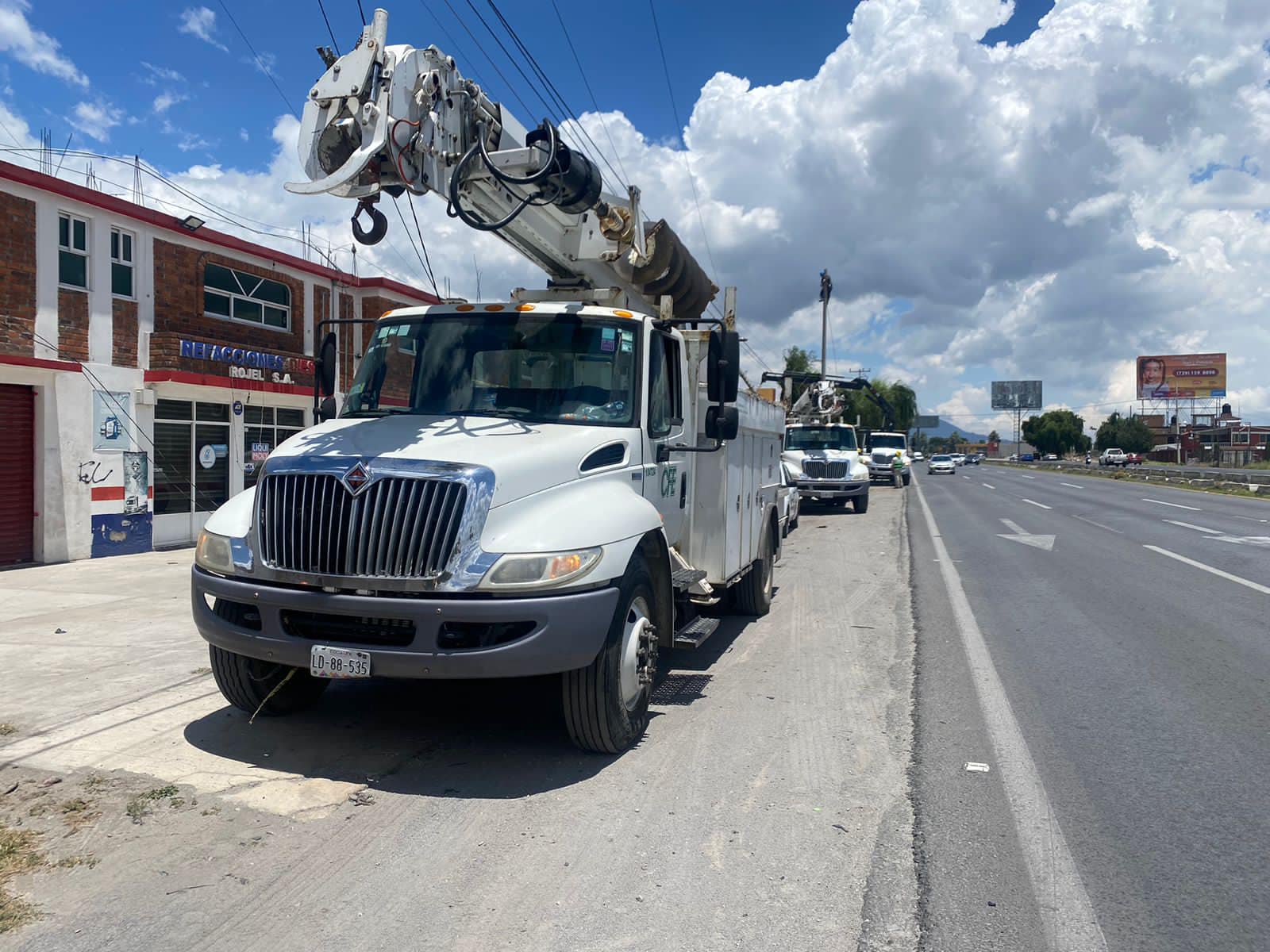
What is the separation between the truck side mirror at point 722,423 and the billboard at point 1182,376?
100m

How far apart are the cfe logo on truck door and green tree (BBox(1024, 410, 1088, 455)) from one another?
12969 centimetres

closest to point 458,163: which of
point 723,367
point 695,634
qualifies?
point 723,367

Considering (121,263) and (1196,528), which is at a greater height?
(121,263)

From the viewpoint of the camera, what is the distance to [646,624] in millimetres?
5234

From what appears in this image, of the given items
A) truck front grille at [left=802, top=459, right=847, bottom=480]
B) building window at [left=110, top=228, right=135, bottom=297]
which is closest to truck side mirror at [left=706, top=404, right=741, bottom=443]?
building window at [left=110, top=228, right=135, bottom=297]

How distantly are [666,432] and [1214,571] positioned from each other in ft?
30.5

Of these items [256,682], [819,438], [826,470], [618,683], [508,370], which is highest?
[508,370]

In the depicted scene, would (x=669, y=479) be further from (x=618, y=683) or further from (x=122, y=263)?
(x=122, y=263)

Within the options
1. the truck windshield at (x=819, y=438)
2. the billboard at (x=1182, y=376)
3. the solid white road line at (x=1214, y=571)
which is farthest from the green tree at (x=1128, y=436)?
the solid white road line at (x=1214, y=571)

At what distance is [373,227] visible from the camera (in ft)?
18.4

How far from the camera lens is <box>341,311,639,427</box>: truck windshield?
18.4ft

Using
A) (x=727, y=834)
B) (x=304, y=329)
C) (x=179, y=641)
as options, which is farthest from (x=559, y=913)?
(x=304, y=329)

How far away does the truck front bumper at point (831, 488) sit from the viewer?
22172 millimetres

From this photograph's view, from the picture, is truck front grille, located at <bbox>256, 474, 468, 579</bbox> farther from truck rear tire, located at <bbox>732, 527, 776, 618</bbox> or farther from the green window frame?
the green window frame
